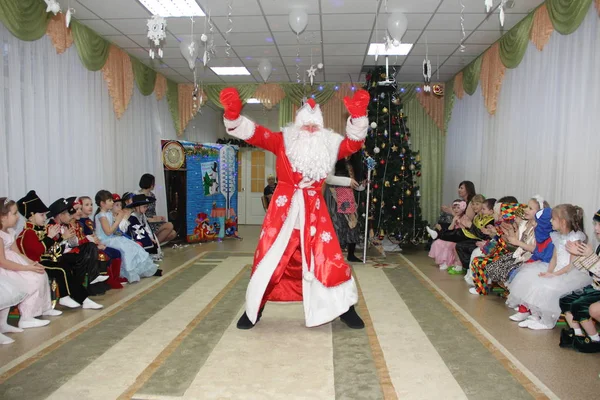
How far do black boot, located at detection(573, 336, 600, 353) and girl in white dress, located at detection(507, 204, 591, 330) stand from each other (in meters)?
0.36

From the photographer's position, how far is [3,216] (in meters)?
3.38

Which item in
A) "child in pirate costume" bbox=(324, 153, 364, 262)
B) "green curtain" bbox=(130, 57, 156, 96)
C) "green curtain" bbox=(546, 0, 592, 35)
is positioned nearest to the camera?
"green curtain" bbox=(546, 0, 592, 35)

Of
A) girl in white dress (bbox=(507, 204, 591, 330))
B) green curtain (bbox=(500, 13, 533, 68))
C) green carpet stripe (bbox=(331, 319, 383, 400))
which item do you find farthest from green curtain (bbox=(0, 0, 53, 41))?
green curtain (bbox=(500, 13, 533, 68))

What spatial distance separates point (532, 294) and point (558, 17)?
277cm

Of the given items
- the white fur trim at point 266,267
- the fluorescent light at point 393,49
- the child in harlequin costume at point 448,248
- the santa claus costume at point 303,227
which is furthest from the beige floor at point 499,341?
the fluorescent light at point 393,49

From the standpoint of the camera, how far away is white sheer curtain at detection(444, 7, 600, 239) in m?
4.11

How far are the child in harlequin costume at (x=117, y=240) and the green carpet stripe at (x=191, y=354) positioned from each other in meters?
1.31

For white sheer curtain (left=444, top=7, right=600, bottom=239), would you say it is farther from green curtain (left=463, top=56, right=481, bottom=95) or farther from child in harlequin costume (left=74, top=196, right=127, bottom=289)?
child in harlequin costume (left=74, top=196, right=127, bottom=289)

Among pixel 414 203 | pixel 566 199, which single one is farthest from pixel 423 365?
pixel 414 203

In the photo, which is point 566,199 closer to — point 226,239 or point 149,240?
point 149,240

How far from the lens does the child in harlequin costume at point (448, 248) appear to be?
5824 millimetres

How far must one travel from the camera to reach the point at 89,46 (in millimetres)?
5891

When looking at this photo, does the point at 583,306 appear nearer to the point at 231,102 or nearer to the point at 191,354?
the point at 191,354

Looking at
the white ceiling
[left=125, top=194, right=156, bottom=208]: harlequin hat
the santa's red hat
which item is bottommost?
[left=125, top=194, right=156, bottom=208]: harlequin hat
